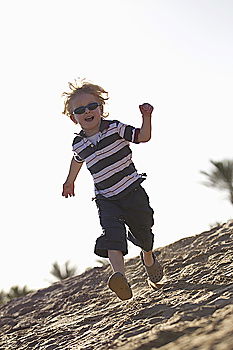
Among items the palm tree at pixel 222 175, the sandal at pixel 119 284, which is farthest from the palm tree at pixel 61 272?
the sandal at pixel 119 284

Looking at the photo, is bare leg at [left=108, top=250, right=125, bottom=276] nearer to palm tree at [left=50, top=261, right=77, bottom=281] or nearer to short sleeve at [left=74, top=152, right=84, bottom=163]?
short sleeve at [left=74, top=152, right=84, bottom=163]

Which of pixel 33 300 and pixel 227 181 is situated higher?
pixel 227 181

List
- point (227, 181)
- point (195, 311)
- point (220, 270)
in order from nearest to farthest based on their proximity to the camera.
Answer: point (195, 311) < point (220, 270) < point (227, 181)

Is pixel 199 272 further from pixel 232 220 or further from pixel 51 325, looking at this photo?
pixel 232 220

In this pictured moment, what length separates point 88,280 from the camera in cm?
696

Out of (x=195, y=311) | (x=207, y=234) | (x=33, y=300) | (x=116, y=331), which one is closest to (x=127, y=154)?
(x=116, y=331)

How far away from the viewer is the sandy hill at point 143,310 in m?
2.06

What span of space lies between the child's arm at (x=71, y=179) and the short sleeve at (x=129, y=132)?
20.2 inches

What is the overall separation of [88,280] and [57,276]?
8538 mm

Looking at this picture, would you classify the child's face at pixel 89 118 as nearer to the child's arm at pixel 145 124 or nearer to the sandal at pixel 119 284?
the child's arm at pixel 145 124

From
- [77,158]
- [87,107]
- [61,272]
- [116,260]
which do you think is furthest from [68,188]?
[61,272]

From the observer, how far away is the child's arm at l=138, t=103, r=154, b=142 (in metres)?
3.77

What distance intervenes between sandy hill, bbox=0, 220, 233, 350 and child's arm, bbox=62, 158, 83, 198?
938 mm

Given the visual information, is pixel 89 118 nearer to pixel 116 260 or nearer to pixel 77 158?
pixel 77 158
